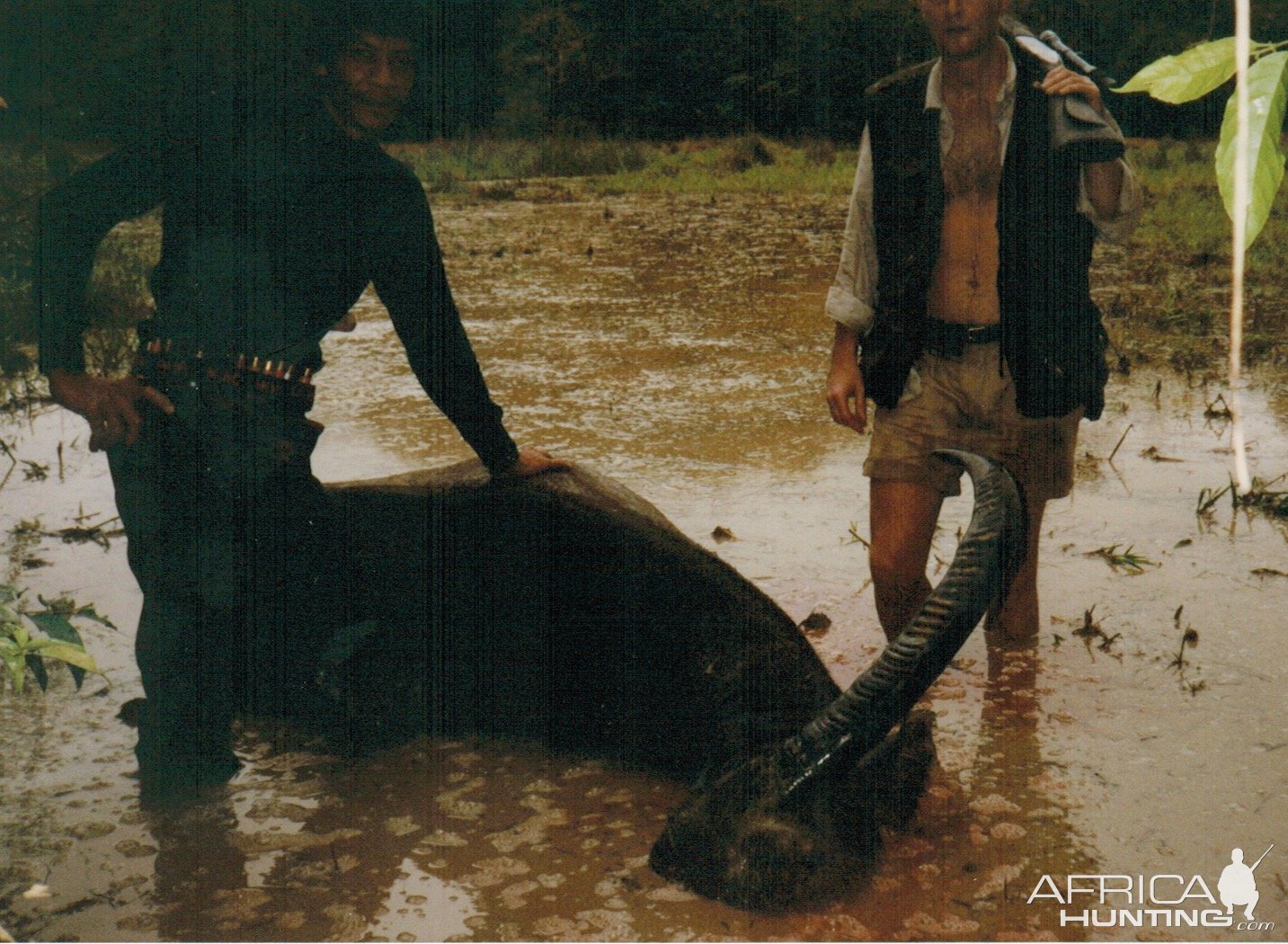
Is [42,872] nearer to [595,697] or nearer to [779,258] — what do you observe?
[595,697]

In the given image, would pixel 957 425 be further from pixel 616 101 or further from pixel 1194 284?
pixel 616 101

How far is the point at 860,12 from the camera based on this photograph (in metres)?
20.0

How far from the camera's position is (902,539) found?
139 inches

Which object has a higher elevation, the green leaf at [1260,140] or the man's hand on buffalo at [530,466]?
the green leaf at [1260,140]

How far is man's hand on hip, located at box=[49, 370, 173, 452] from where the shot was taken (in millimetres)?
2820

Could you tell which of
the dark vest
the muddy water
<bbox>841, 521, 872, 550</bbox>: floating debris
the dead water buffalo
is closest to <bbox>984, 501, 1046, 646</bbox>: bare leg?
the muddy water

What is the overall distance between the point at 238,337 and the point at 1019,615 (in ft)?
7.34

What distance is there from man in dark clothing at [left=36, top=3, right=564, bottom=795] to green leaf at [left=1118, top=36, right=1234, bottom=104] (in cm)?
221

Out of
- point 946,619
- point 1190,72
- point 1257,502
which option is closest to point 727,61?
point 1257,502

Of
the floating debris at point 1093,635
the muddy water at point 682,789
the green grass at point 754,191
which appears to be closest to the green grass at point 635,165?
the green grass at point 754,191

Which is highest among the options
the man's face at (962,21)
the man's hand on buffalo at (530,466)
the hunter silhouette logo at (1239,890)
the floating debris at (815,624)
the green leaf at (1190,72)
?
the man's face at (962,21)

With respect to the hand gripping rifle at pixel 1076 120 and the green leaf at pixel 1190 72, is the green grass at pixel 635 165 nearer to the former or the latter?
the hand gripping rifle at pixel 1076 120

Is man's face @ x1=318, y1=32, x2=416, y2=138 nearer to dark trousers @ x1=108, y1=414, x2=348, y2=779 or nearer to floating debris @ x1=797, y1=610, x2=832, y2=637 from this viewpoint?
dark trousers @ x1=108, y1=414, x2=348, y2=779

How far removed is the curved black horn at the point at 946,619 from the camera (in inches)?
80.2
